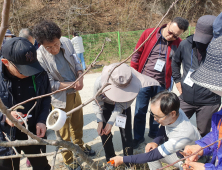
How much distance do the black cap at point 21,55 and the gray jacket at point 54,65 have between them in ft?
1.46

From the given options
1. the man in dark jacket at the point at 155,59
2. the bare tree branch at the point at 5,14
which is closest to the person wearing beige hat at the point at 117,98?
the man in dark jacket at the point at 155,59

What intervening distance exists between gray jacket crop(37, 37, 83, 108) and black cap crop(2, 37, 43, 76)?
445 mm

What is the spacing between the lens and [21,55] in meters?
1.30

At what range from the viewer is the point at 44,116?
5.65 ft

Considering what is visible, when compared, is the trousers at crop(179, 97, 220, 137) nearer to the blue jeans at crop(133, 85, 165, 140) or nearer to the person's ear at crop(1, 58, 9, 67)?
the blue jeans at crop(133, 85, 165, 140)

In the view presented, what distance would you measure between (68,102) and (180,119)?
1.28 metres

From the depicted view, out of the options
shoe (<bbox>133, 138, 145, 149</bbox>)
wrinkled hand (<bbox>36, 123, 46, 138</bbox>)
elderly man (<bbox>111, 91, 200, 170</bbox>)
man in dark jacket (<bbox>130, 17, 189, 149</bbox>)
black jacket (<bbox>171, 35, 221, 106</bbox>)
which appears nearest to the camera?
elderly man (<bbox>111, 91, 200, 170</bbox>)

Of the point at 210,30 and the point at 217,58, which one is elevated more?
the point at 210,30

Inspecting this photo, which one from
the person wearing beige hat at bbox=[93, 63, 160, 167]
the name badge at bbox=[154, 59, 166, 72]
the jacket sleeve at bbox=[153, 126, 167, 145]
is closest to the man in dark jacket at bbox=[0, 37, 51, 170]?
the person wearing beige hat at bbox=[93, 63, 160, 167]

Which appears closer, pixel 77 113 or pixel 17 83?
pixel 17 83

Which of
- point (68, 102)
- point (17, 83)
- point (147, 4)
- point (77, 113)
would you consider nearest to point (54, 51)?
point (17, 83)

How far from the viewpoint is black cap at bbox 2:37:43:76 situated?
1298mm

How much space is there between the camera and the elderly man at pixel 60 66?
169 cm

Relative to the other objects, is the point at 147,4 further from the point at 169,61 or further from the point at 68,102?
the point at 68,102
